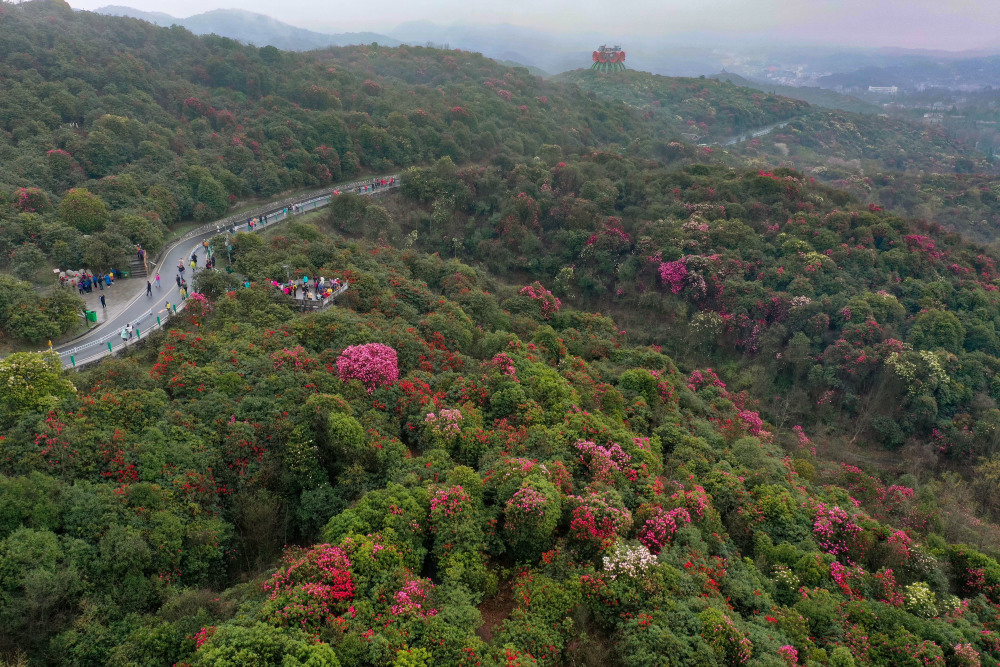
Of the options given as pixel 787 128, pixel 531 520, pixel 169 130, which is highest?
pixel 787 128

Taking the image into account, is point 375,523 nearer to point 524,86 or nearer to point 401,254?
point 401,254

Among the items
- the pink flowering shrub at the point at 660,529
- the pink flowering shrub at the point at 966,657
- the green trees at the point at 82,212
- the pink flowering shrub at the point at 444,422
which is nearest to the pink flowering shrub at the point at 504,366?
the pink flowering shrub at the point at 444,422

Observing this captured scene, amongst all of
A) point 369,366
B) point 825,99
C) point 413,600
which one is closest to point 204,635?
point 413,600

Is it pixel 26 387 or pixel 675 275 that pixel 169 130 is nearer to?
pixel 26 387

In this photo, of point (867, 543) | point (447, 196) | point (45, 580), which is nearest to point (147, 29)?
point (447, 196)

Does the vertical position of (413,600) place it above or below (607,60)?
below

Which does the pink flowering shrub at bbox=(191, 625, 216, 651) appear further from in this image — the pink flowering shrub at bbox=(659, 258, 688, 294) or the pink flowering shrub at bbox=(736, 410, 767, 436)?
the pink flowering shrub at bbox=(659, 258, 688, 294)

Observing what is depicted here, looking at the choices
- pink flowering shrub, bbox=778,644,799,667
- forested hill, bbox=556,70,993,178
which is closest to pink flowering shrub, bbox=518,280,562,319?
pink flowering shrub, bbox=778,644,799,667

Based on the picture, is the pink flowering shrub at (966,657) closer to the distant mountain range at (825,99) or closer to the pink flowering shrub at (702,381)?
the pink flowering shrub at (702,381)
